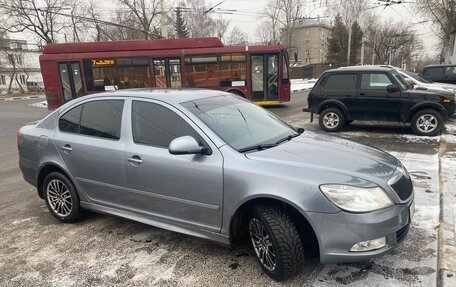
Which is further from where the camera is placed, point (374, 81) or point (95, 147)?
point (374, 81)

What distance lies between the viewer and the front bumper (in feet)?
8.61

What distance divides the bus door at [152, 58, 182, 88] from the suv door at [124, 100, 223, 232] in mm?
11885

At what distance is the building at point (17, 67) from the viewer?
45.8 m

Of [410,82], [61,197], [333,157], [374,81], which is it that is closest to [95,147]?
[61,197]

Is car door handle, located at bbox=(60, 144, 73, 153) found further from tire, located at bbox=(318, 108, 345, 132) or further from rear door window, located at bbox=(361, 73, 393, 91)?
rear door window, located at bbox=(361, 73, 393, 91)

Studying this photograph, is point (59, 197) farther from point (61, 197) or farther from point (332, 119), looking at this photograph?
point (332, 119)

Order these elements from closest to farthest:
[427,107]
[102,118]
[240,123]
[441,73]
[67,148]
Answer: [240,123] → [102,118] → [67,148] → [427,107] → [441,73]

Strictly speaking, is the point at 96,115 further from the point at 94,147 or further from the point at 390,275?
the point at 390,275

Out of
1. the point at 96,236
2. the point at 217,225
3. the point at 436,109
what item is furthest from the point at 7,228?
the point at 436,109

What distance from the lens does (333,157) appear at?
3059 mm

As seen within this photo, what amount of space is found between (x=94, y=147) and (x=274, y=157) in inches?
81.6

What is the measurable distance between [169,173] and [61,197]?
6.13ft

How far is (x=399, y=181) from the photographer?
9.77 ft

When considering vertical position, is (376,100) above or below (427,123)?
above
